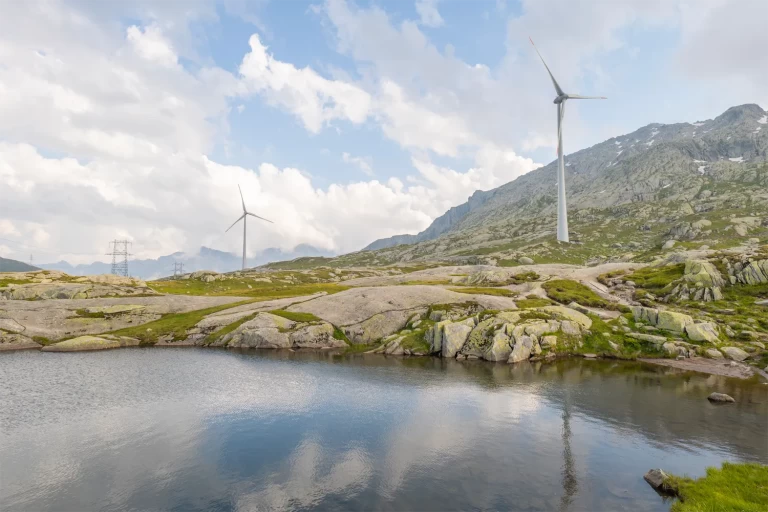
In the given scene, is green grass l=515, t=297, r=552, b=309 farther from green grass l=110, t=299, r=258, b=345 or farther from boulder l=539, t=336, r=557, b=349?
green grass l=110, t=299, r=258, b=345

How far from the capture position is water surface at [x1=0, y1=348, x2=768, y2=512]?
35062 mm

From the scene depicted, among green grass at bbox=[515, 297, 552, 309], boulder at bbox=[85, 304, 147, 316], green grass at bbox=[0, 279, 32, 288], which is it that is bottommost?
boulder at bbox=[85, 304, 147, 316]

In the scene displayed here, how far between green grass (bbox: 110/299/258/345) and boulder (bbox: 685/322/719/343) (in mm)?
126690

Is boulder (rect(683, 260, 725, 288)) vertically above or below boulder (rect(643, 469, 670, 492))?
above

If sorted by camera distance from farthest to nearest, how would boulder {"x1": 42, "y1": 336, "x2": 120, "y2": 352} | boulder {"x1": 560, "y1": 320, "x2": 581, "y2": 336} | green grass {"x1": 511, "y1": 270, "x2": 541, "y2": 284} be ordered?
green grass {"x1": 511, "y1": 270, "x2": 541, "y2": 284} → boulder {"x1": 42, "y1": 336, "x2": 120, "y2": 352} → boulder {"x1": 560, "y1": 320, "x2": 581, "y2": 336}

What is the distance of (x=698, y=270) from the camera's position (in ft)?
413

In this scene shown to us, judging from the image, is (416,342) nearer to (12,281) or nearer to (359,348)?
(359,348)

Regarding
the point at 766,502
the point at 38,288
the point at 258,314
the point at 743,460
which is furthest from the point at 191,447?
the point at 38,288

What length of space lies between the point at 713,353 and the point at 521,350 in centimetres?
3990

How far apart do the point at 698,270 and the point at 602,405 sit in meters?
97.4

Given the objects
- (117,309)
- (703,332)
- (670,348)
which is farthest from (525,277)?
(117,309)

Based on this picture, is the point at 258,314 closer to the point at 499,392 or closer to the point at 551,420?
the point at 499,392

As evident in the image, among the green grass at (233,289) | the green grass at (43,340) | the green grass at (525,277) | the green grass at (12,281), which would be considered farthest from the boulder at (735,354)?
the green grass at (12,281)

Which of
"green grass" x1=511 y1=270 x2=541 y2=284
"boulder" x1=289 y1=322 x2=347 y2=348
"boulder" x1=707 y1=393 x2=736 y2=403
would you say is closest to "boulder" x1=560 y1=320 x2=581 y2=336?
"boulder" x1=707 y1=393 x2=736 y2=403
